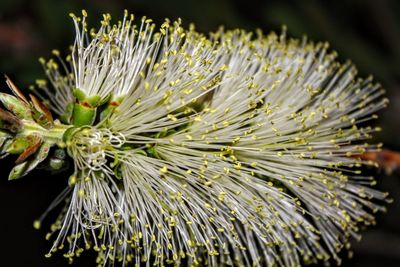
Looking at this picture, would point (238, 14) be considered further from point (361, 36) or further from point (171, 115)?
point (171, 115)

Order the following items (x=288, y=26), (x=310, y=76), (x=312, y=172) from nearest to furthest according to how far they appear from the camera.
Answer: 1. (x=312, y=172)
2. (x=310, y=76)
3. (x=288, y=26)

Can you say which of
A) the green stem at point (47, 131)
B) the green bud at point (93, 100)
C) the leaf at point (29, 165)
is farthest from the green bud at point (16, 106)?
the green bud at point (93, 100)

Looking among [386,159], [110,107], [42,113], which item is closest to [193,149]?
[110,107]

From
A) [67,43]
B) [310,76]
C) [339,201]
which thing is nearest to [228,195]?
[339,201]

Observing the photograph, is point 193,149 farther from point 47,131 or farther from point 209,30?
point 209,30

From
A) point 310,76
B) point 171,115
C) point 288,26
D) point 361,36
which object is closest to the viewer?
point 171,115

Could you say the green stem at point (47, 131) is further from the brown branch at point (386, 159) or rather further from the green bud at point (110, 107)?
the brown branch at point (386, 159)

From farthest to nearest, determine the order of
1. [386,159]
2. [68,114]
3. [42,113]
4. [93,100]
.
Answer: [386,159], [68,114], [93,100], [42,113]
